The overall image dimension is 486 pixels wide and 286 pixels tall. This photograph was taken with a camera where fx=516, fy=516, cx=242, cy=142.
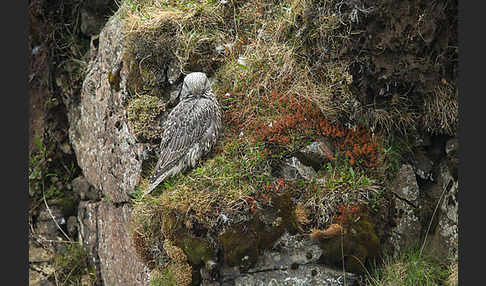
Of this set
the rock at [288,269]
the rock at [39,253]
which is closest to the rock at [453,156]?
the rock at [288,269]

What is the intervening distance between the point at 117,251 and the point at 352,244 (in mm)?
3765

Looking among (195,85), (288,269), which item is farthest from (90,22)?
(288,269)

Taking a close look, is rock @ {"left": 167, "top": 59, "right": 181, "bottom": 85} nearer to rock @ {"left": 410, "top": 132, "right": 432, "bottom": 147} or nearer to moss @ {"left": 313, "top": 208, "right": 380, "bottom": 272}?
moss @ {"left": 313, "top": 208, "right": 380, "bottom": 272}

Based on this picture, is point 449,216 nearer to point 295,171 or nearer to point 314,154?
point 314,154

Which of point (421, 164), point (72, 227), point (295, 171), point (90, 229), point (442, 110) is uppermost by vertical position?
point (442, 110)

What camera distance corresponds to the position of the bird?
6680 mm

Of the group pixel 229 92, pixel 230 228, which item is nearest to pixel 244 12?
pixel 229 92

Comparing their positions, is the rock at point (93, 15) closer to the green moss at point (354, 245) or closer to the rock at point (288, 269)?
the rock at point (288, 269)

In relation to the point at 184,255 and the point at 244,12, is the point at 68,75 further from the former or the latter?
the point at 184,255

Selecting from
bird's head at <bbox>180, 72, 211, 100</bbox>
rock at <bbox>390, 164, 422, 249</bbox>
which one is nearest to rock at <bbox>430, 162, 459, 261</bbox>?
rock at <bbox>390, 164, 422, 249</bbox>

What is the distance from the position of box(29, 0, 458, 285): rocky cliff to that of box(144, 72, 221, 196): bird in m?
0.17

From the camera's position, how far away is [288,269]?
611 cm

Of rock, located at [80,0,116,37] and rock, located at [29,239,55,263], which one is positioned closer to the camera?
rock, located at [29,239,55,263]

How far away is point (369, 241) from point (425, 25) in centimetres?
267
